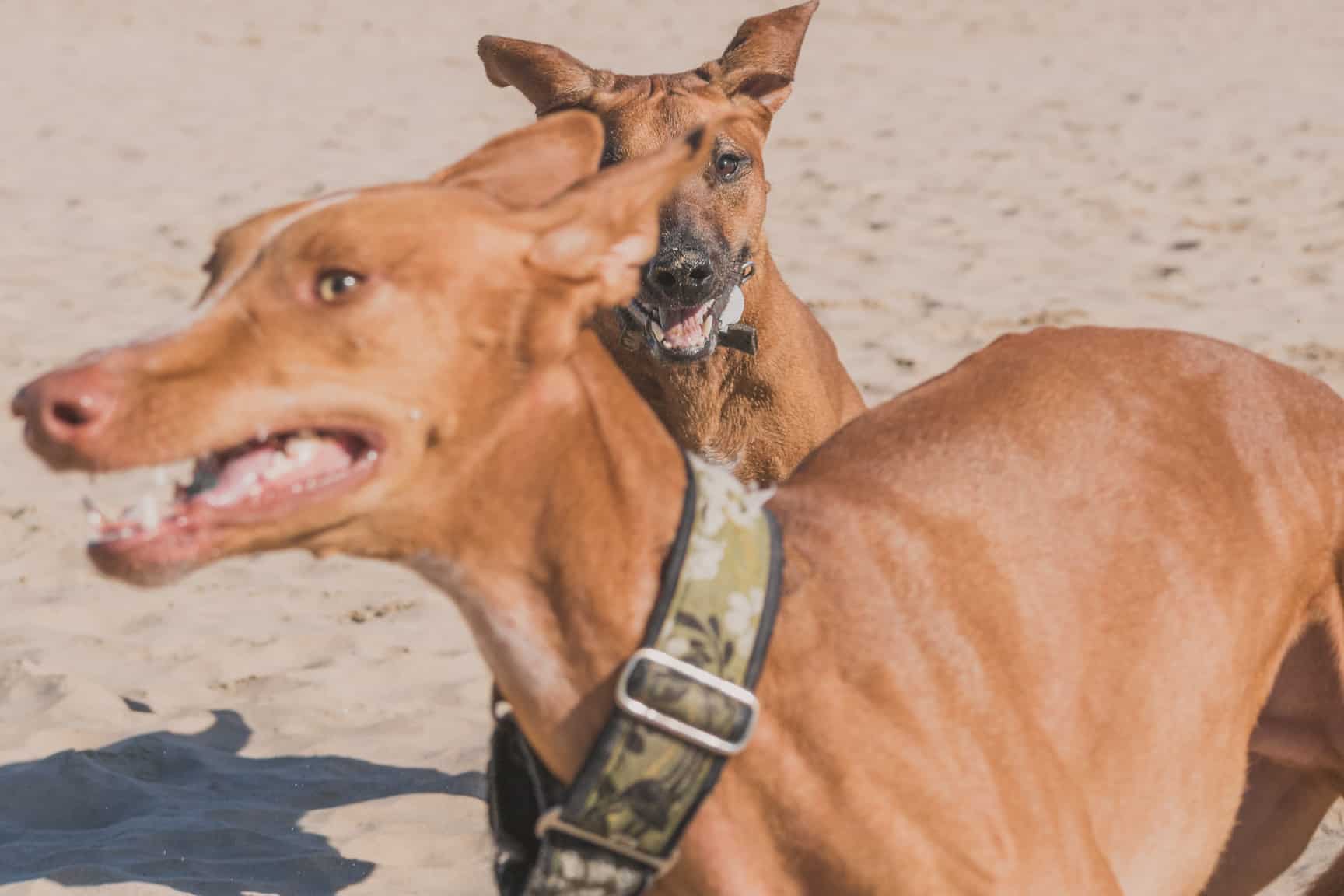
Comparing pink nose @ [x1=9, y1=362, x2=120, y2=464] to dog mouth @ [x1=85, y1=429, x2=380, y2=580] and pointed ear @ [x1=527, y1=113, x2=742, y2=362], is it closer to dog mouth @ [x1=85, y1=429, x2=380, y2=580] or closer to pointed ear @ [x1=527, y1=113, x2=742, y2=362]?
dog mouth @ [x1=85, y1=429, x2=380, y2=580]

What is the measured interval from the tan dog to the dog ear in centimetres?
299

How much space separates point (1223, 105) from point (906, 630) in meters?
10.6

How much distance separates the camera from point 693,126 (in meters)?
4.98

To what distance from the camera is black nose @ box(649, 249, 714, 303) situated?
4809 mm

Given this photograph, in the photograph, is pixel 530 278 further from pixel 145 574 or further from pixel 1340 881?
pixel 1340 881

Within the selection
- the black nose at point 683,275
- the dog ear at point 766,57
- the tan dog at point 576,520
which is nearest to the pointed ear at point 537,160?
the tan dog at point 576,520

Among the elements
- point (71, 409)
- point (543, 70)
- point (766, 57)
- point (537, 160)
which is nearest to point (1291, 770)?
point (537, 160)

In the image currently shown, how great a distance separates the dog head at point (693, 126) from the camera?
189 inches

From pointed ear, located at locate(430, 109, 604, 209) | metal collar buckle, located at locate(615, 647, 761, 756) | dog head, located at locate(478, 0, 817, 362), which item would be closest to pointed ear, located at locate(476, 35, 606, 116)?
dog head, located at locate(478, 0, 817, 362)

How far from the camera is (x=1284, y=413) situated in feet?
10.1

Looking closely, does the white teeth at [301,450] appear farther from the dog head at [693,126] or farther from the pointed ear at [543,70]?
the pointed ear at [543,70]

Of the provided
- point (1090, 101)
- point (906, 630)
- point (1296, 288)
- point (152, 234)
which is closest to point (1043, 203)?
point (1296, 288)

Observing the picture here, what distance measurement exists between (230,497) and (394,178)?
8.69m

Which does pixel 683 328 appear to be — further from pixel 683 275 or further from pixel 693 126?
pixel 693 126
